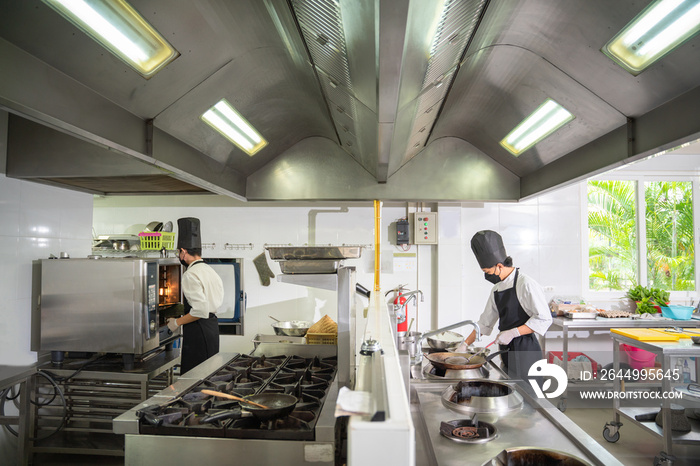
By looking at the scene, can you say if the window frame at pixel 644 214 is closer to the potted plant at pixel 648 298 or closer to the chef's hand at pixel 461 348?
the potted plant at pixel 648 298

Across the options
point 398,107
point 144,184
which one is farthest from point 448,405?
point 144,184

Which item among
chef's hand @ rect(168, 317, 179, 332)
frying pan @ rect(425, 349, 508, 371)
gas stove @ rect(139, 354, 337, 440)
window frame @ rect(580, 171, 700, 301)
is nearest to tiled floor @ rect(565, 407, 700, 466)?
window frame @ rect(580, 171, 700, 301)

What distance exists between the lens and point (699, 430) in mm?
2938

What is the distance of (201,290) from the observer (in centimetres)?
309

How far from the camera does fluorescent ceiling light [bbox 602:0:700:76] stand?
4.56 feet

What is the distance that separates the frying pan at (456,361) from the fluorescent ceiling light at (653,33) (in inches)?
64.1

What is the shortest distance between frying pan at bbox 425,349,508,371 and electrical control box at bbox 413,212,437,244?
188cm

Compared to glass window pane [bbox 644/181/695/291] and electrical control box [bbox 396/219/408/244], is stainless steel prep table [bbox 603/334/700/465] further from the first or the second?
glass window pane [bbox 644/181/695/291]

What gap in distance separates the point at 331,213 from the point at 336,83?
2.58 m

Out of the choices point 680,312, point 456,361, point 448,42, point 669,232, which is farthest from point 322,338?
point 669,232

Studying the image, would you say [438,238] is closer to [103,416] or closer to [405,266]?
[405,266]

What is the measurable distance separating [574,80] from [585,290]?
354cm

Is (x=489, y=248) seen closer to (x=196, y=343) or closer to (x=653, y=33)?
(x=653, y=33)

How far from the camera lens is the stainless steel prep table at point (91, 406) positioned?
8.98 ft
